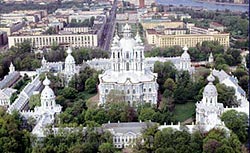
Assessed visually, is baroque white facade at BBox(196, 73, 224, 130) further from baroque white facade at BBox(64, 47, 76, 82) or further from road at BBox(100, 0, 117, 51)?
road at BBox(100, 0, 117, 51)

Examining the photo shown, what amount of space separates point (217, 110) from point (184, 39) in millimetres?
24181

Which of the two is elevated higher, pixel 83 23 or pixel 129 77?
pixel 83 23

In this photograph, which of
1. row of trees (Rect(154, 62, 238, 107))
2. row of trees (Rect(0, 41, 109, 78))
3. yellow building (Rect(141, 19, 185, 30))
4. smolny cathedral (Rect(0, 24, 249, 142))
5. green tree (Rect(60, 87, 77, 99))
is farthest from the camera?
yellow building (Rect(141, 19, 185, 30))

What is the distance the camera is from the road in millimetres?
48844

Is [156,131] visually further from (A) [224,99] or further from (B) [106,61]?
(B) [106,61]

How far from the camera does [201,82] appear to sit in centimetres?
2841

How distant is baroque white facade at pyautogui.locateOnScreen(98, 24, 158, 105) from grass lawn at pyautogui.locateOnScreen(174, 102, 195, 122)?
1.51m

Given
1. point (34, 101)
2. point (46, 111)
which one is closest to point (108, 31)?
point (34, 101)

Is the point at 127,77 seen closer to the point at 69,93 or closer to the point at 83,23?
the point at 69,93

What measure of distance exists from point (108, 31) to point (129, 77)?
99.8 feet

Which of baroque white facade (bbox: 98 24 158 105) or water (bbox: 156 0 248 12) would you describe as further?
water (bbox: 156 0 248 12)

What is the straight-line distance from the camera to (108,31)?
57.2m

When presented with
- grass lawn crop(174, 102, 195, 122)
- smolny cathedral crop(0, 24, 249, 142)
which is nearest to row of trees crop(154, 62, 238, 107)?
grass lawn crop(174, 102, 195, 122)

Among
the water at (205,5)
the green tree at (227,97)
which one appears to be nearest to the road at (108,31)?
the water at (205,5)
